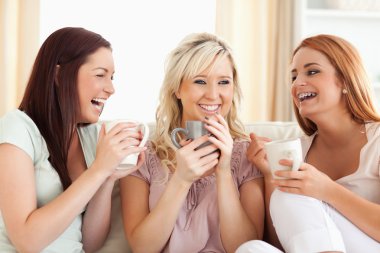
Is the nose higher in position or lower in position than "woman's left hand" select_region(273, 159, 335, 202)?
higher

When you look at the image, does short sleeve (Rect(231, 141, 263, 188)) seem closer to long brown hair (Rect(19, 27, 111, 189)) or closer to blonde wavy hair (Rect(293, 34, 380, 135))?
blonde wavy hair (Rect(293, 34, 380, 135))

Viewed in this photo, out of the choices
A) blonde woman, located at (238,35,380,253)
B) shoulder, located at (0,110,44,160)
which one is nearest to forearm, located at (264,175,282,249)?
blonde woman, located at (238,35,380,253)

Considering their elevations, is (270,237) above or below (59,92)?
below

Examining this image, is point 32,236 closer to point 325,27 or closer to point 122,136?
point 122,136

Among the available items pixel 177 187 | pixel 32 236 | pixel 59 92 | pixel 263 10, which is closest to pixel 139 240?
pixel 177 187

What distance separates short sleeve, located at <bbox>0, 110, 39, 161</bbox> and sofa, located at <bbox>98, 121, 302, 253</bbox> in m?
0.47

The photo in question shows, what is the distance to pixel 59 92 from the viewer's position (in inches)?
66.9

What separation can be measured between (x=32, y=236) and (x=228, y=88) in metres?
0.88

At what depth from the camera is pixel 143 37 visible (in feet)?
11.2

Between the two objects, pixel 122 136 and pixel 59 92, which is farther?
pixel 59 92

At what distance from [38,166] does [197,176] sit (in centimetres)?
51

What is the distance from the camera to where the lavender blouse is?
5.84ft

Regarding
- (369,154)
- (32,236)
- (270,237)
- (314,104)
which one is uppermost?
(314,104)

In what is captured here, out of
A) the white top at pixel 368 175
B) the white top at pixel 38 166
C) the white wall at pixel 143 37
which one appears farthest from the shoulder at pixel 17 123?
the white wall at pixel 143 37
